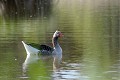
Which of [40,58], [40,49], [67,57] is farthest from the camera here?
[40,49]

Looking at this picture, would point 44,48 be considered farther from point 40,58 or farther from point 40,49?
point 40,58

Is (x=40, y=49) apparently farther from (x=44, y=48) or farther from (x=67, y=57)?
(x=67, y=57)

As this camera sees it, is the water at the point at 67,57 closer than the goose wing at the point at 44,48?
Yes

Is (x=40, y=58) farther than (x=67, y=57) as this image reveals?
Yes

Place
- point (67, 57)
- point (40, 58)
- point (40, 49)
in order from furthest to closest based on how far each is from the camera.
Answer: point (40, 49), point (40, 58), point (67, 57)

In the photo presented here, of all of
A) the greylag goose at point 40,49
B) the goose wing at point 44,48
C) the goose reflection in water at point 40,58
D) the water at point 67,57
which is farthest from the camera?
the goose wing at point 44,48

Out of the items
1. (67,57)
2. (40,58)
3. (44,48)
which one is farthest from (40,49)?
(67,57)

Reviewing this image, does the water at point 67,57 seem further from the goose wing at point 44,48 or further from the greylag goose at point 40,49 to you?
the goose wing at point 44,48

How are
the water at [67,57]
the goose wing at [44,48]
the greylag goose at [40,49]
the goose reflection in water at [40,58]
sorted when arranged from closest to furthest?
the water at [67,57], the goose reflection in water at [40,58], the greylag goose at [40,49], the goose wing at [44,48]

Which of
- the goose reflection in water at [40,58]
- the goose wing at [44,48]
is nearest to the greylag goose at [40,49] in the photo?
the goose wing at [44,48]

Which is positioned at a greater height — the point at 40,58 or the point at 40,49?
the point at 40,49

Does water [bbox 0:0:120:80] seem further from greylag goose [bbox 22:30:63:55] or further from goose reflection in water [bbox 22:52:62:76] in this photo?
greylag goose [bbox 22:30:63:55]

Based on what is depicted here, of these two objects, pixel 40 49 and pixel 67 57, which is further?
pixel 40 49

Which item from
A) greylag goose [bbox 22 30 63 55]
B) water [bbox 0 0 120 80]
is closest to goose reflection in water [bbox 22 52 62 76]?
water [bbox 0 0 120 80]
